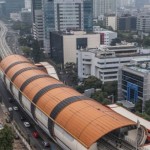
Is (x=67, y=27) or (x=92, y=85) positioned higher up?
(x=67, y=27)

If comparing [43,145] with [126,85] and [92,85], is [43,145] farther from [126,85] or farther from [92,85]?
[92,85]

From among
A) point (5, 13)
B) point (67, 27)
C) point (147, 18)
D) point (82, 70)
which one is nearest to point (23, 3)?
point (5, 13)

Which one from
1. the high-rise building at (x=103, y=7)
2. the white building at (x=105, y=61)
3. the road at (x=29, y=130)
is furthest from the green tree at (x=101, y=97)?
the high-rise building at (x=103, y=7)

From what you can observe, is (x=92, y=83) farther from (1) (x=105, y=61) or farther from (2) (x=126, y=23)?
(2) (x=126, y=23)

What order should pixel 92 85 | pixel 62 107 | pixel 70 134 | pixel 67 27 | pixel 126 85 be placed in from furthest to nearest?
pixel 67 27 < pixel 92 85 < pixel 126 85 < pixel 62 107 < pixel 70 134

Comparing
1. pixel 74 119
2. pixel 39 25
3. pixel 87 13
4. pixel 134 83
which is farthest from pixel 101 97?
pixel 39 25

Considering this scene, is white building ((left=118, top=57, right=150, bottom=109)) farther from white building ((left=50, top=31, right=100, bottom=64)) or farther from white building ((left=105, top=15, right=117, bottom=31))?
white building ((left=105, top=15, right=117, bottom=31))
